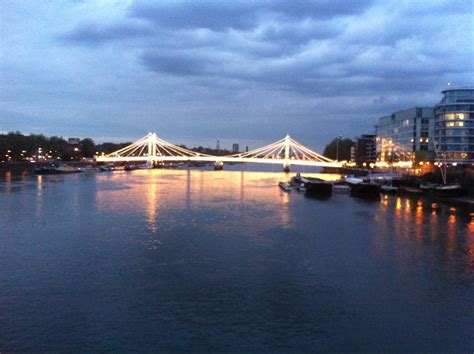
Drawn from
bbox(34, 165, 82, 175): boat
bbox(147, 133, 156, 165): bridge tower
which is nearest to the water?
bbox(34, 165, 82, 175): boat

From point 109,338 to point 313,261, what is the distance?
576 cm

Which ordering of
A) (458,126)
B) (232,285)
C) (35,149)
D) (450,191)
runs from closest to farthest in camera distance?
(232,285)
(450,191)
(458,126)
(35,149)

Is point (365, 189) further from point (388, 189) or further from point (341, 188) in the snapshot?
point (388, 189)

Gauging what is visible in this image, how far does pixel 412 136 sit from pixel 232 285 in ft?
171

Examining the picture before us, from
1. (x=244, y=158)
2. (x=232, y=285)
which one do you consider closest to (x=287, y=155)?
(x=244, y=158)

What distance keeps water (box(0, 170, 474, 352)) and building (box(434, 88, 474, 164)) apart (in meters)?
30.5

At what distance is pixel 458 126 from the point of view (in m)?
44.6

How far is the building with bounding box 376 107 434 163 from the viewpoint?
53.3 m

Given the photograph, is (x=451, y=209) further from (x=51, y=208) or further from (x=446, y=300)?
(x=51, y=208)

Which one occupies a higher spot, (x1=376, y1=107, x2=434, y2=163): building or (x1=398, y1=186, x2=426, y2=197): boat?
(x1=376, y1=107, x2=434, y2=163): building

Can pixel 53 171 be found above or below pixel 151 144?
below

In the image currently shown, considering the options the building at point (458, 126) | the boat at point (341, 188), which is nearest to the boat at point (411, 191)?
the boat at point (341, 188)

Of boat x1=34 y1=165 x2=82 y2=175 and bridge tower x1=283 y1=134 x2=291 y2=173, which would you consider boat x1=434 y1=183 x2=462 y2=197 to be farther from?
boat x1=34 y1=165 x2=82 y2=175

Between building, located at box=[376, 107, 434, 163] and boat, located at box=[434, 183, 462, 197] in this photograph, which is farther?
building, located at box=[376, 107, 434, 163]
